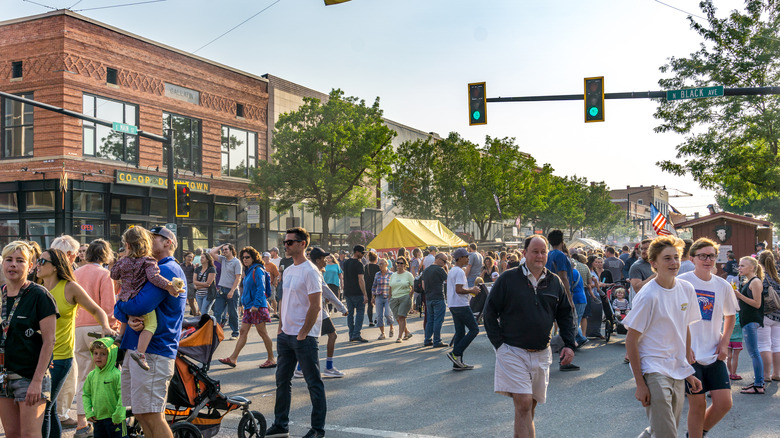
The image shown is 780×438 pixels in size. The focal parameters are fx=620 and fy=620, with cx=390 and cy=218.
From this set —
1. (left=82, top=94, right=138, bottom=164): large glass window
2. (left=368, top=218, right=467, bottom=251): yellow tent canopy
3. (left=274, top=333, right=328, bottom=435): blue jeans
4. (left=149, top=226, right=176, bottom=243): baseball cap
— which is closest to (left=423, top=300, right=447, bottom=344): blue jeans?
(left=274, top=333, right=328, bottom=435): blue jeans

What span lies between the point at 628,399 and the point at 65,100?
23.5m

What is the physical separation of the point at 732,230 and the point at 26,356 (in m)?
24.6

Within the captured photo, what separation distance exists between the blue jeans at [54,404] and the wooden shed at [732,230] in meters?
22.4

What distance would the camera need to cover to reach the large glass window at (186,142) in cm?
2925

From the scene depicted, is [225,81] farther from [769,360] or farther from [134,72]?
[769,360]

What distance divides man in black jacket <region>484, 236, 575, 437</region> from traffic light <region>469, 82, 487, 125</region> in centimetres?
974

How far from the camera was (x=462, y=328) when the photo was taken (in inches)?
403

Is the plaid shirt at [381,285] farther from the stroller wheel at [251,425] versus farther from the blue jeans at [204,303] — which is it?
the stroller wheel at [251,425]

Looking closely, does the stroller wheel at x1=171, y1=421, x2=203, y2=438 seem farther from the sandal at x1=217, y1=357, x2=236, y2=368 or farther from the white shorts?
the sandal at x1=217, y1=357, x2=236, y2=368

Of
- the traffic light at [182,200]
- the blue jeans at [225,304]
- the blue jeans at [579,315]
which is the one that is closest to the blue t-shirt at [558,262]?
the blue jeans at [579,315]

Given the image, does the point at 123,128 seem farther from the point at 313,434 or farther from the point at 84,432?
the point at 313,434

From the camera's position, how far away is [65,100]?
23922 millimetres

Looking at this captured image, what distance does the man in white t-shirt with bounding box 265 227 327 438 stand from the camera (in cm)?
Answer: 579

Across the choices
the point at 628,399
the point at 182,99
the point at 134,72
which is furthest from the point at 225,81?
the point at 628,399
